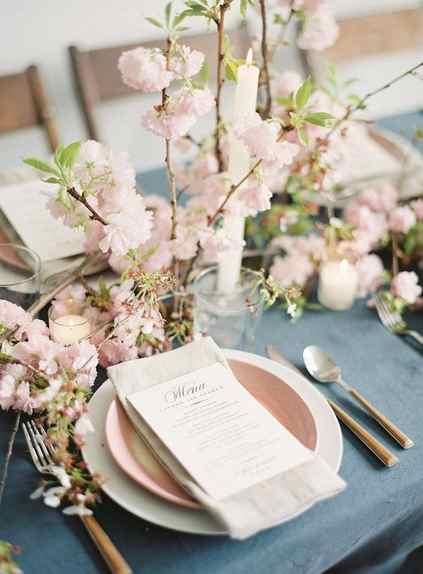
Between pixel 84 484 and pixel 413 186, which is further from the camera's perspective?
pixel 413 186

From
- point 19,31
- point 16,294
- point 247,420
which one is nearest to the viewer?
point 247,420

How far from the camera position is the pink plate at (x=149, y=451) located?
748 mm

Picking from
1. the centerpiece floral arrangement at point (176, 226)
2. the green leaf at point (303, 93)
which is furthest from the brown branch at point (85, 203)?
the green leaf at point (303, 93)

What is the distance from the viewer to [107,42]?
2.06m

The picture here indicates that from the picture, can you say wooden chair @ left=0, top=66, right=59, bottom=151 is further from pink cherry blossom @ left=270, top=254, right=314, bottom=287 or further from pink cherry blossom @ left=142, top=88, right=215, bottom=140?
pink cherry blossom @ left=142, top=88, right=215, bottom=140

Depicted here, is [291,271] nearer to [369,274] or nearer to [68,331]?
[369,274]

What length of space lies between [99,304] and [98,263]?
0.42 ft

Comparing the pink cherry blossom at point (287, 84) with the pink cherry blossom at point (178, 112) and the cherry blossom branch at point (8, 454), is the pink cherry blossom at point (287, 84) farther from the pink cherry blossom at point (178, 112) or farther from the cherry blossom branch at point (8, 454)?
the cherry blossom branch at point (8, 454)

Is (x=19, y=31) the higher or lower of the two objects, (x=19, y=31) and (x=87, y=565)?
the higher

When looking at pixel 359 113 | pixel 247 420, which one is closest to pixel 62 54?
pixel 359 113

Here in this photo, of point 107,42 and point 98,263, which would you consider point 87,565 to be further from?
point 107,42

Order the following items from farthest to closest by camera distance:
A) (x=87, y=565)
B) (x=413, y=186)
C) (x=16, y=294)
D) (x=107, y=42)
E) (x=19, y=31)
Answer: (x=107, y=42) < (x=19, y=31) < (x=413, y=186) < (x=16, y=294) < (x=87, y=565)

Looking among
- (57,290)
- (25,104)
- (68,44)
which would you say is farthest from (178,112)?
(68,44)

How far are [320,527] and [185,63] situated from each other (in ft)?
1.90
